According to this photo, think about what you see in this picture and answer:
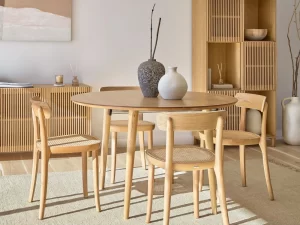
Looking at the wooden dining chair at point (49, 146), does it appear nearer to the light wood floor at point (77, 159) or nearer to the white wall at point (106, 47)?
the light wood floor at point (77, 159)

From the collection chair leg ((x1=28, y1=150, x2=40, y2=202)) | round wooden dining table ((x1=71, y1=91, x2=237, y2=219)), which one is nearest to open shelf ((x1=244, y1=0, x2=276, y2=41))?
round wooden dining table ((x1=71, y1=91, x2=237, y2=219))

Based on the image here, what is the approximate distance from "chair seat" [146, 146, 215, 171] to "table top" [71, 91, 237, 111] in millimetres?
273

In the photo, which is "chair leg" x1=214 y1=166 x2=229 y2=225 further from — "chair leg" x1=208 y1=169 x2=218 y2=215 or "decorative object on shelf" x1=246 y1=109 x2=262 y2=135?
→ "decorative object on shelf" x1=246 y1=109 x2=262 y2=135

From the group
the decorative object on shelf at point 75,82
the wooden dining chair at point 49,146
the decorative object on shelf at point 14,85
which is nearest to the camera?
the wooden dining chair at point 49,146

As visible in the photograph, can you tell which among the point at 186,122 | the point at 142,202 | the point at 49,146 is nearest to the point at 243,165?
the point at 142,202

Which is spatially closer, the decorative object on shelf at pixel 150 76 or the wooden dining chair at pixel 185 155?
the wooden dining chair at pixel 185 155

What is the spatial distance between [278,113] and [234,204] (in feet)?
9.73

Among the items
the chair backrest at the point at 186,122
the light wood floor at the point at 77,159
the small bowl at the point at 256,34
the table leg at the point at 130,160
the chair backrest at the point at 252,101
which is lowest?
the light wood floor at the point at 77,159

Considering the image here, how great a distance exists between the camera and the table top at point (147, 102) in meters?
3.15

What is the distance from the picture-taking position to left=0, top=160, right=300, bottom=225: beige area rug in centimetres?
331

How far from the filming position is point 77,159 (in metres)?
5.18

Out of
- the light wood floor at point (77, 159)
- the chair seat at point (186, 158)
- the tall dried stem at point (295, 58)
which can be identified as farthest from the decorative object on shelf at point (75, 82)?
the tall dried stem at point (295, 58)

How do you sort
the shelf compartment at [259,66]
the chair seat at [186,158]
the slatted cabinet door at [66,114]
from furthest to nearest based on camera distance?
the shelf compartment at [259,66] < the slatted cabinet door at [66,114] < the chair seat at [186,158]

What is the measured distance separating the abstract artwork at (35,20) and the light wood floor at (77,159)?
123 centimetres
